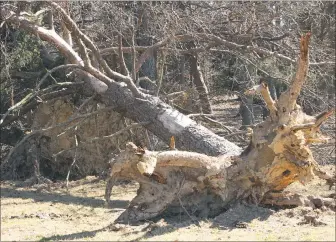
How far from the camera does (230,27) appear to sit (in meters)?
10.3

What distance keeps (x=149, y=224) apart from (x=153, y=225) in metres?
0.13

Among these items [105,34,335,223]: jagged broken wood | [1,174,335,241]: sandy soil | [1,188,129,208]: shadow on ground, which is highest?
[105,34,335,223]: jagged broken wood

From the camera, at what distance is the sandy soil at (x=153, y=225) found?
17.9 feet

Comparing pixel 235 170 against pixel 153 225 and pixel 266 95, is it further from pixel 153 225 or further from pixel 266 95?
pixel 153 225

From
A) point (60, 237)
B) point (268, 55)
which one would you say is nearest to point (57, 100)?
point (268, 55)

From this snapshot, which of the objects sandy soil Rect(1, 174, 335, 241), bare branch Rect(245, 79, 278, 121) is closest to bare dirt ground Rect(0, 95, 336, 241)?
sandy soil Rect(1, 174, 335, 241)

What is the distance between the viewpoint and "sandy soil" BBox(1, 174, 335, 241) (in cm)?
547

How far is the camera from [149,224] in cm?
590

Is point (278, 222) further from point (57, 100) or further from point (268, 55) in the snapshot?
point (57, 100)

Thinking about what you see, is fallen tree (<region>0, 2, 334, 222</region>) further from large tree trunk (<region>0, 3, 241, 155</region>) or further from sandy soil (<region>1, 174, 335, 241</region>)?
large tree trunk (<region>0, 3, 241, 155</region>)

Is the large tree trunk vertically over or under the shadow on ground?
over

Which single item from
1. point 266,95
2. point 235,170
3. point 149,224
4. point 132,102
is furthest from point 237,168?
point 132,102

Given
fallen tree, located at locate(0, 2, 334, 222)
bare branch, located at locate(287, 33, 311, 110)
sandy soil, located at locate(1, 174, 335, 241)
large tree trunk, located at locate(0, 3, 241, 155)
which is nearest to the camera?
sandy soil, located at locate(1, 174, 335, 241)

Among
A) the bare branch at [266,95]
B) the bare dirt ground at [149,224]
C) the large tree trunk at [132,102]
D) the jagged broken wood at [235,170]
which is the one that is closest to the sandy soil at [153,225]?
the bare dirt ground at [149,224]
